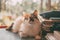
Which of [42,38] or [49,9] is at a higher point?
[49,9]

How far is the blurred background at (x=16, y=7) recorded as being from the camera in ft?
10.2

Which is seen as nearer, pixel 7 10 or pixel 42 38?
pixel 42 38

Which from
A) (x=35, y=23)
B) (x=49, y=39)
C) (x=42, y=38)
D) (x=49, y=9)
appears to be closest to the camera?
(x=49, y=39)

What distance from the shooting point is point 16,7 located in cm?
314

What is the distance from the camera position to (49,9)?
121 inches

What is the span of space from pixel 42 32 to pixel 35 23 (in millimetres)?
201

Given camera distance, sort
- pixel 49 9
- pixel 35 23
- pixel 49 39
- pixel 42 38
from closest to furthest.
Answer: pixel 49 39 < pixel 42 38 < pixel 35 23 < pixel 49 9

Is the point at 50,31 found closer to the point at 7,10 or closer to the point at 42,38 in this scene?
the point at 42,38

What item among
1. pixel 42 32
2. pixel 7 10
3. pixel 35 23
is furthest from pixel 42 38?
pixel 7 10


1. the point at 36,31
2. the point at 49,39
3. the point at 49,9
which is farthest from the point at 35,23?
the point at 49,9

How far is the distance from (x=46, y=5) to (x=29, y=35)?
102 centimetres

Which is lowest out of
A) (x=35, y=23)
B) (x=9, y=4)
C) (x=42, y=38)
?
(x=42, y=38)

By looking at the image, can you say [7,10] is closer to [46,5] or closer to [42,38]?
[46,5]

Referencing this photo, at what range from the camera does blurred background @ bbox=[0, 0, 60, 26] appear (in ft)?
10.2
